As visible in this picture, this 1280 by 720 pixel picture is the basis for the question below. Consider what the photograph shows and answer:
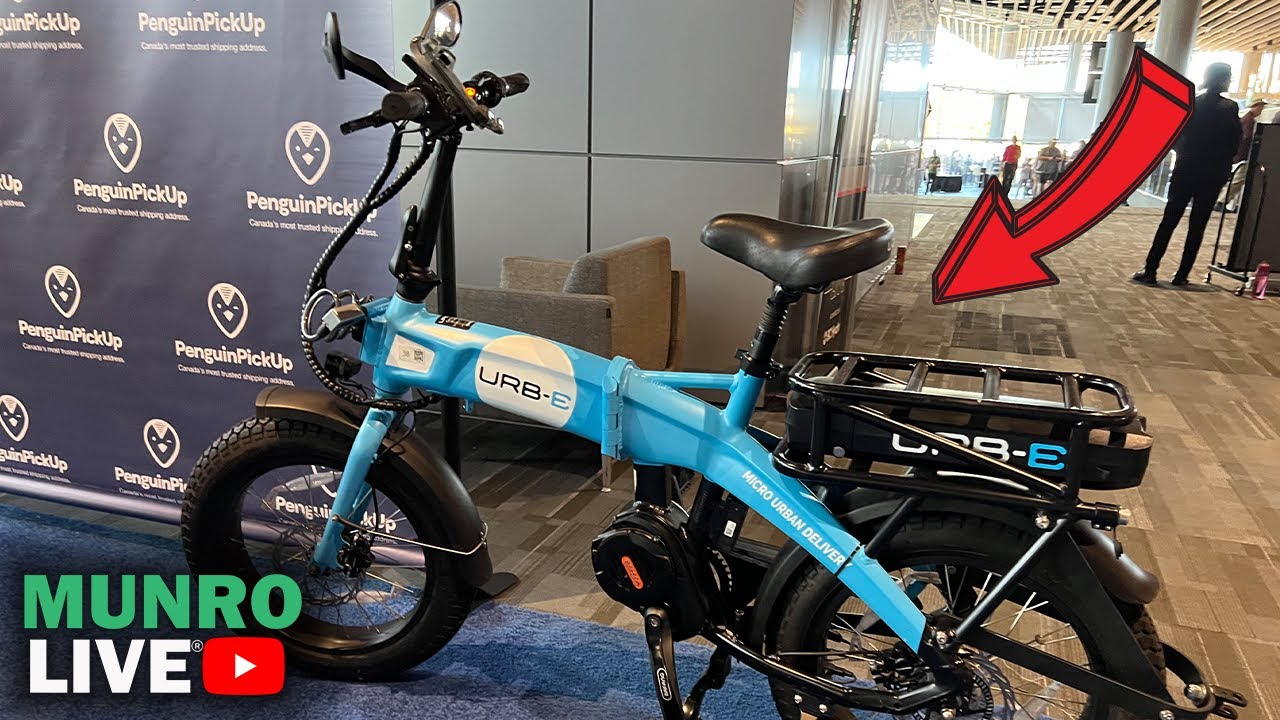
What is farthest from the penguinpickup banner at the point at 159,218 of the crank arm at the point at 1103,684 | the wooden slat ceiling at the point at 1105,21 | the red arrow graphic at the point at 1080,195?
the wooden slat ceiling at the point at 1105,21

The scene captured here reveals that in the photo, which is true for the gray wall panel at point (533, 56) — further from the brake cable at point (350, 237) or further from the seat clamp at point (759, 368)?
the seat clamp at point (759, 368)

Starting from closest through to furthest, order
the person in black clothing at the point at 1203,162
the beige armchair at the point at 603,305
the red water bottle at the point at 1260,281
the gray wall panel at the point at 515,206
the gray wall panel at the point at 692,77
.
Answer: the beige armchair at the point at 603,305, the gray wall panel at the point at 692,77, the gray wall panel at the point at 515,206, the person in black clothing at the point at 1203,162, the red water bottle at the point at 1260,281

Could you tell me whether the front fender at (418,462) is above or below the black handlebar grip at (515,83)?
below

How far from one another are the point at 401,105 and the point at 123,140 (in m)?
1.11

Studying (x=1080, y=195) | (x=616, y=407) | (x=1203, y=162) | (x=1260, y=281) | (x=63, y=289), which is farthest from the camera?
(x=1260, y=281)

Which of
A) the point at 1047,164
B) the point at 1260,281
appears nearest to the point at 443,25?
the point at 1047,164

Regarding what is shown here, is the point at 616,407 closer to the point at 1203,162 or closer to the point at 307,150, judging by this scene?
the point at 307,150

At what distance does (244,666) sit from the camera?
1.91 meters

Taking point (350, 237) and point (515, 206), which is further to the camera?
point (515, 206)

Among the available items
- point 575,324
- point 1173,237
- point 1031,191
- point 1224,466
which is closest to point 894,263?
point 1173,237

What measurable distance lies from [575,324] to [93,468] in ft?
4.67

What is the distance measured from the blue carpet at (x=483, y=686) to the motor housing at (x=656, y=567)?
0.35 meters

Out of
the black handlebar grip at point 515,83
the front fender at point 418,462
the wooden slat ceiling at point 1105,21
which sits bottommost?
the front fender at point 418,462

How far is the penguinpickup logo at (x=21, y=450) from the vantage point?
2.46 m
